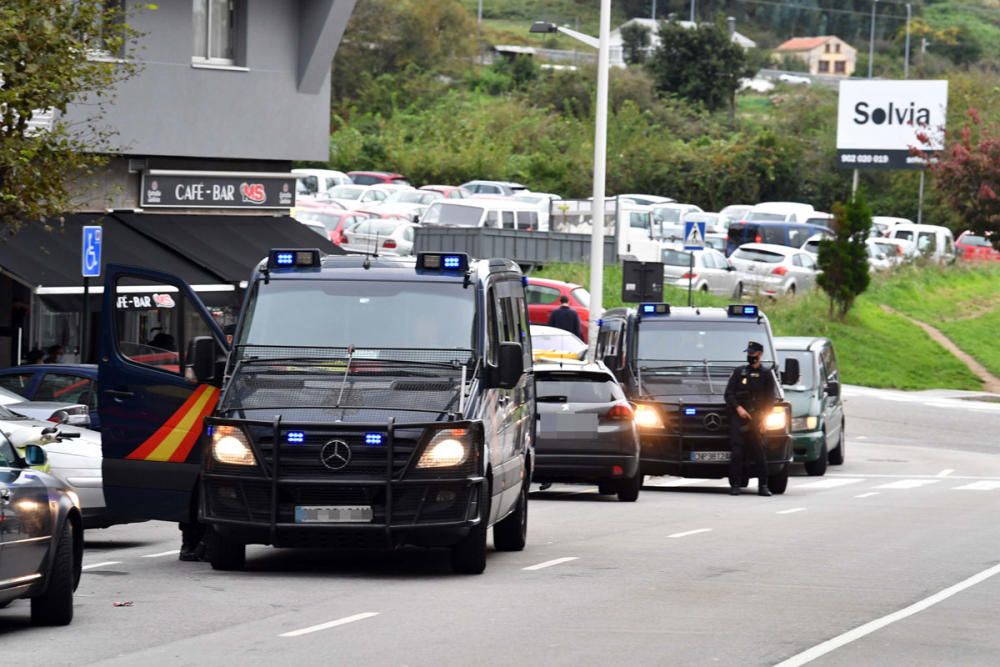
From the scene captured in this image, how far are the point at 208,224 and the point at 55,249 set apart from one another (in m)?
4.42

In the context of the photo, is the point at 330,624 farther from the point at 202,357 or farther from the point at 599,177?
the point at 599,177

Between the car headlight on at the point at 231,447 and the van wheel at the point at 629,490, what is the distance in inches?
347

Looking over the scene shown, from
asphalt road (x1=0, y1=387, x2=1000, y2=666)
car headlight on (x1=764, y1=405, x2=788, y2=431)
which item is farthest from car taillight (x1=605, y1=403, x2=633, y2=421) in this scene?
car headlight on (x1=764, y1=405, x2=788, y2=431)

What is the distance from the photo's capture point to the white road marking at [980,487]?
2620 cm

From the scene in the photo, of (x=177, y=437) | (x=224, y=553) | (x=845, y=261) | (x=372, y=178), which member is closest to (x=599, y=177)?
(x=845, y=261)

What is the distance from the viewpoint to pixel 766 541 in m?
17.2

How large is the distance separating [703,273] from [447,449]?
39.6 meters

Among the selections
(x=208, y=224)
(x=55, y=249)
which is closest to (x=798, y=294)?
(x=208, y=224)

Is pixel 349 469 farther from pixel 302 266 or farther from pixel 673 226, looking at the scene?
pixel 673 226

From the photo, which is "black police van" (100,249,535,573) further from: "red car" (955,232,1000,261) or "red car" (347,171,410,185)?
"red car" (347,171,410,185)

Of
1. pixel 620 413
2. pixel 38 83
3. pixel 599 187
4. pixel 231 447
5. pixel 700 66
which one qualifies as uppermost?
pixel 700 66

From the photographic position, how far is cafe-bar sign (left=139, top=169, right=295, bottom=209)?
96.1 ft

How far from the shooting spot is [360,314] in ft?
47.1

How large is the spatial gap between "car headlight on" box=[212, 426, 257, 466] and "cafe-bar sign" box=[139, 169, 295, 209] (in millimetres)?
16247
